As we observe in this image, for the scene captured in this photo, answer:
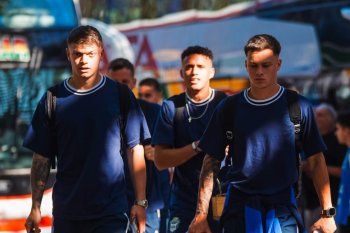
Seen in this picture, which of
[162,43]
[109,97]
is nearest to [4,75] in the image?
[162,43]

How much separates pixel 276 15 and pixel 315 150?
7141 millimetres

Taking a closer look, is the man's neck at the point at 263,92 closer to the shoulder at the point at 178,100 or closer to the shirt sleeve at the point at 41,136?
the shirt sleeve at the point at 41,136

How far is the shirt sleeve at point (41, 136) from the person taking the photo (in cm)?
713

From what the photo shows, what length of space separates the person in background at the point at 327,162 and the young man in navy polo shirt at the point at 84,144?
452 centimetres

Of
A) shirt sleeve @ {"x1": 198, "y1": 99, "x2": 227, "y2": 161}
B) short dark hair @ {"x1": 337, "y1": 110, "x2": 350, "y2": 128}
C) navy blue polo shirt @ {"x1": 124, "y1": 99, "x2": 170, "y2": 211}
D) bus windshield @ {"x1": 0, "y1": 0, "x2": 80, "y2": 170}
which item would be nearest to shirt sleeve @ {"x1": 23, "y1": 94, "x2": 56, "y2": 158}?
shirt sleeve @ {"x1": 198, "y1": 99, "x2": 227, "y2": 161}

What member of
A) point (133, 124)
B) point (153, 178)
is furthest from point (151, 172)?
point (133, 124)

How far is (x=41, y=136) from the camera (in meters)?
7.14

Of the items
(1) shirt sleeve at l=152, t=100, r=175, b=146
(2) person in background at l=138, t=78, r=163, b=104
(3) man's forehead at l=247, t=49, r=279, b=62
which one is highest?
(3) man's forehead at l=247, t=49, r=279, b=62

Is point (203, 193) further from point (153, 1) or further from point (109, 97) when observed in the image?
point (153, 1)

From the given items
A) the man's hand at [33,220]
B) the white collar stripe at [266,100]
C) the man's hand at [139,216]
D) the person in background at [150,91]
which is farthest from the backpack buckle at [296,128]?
the person in background at [150,91]

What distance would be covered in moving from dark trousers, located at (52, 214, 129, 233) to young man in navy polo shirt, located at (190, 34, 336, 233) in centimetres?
50

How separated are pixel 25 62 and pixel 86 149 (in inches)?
274

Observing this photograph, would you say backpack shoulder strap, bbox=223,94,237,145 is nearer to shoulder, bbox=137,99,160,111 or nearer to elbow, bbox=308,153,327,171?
elbow, bbox=308,153,327,171

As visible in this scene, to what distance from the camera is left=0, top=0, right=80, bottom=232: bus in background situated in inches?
529
